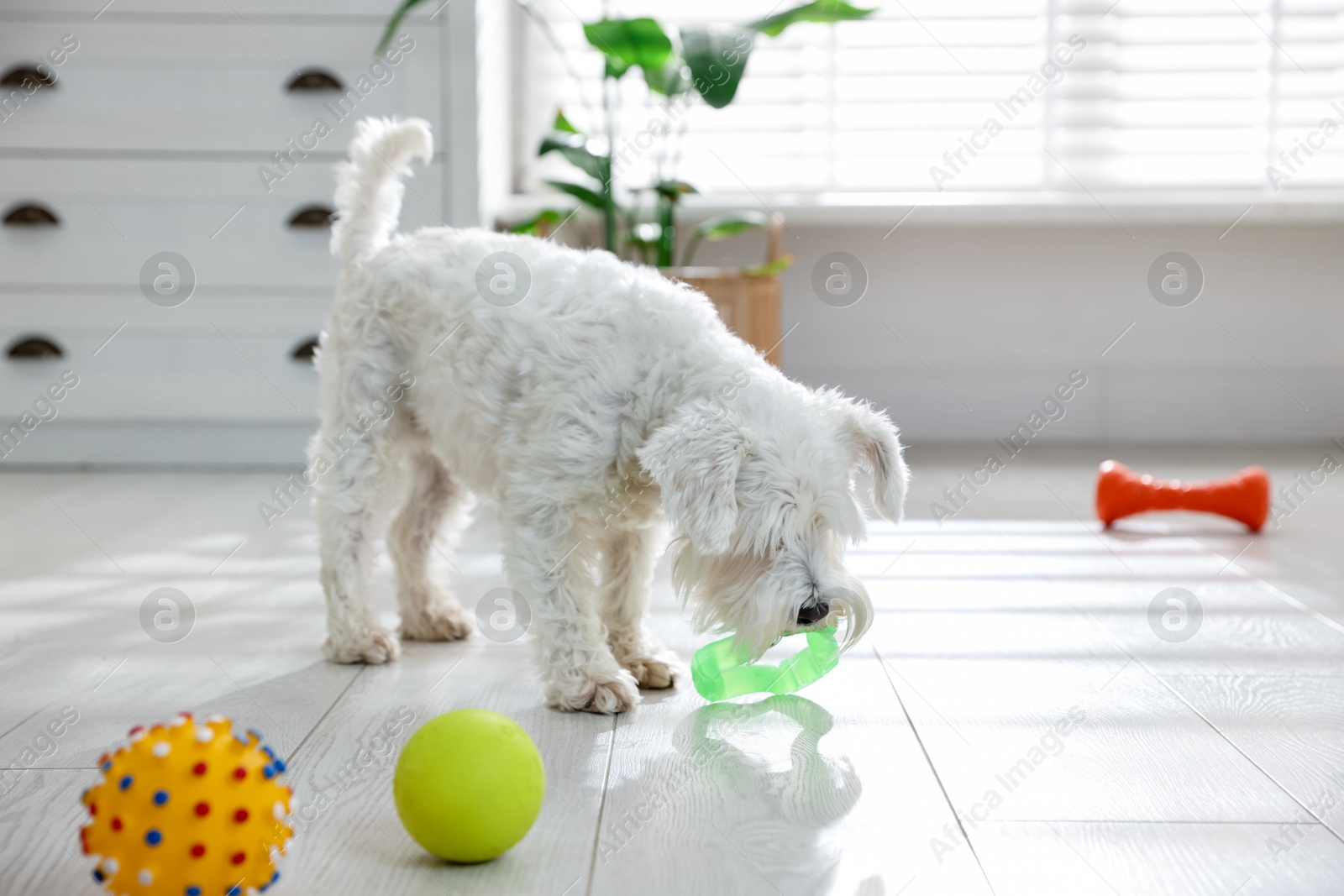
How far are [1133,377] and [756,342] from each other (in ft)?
6.51

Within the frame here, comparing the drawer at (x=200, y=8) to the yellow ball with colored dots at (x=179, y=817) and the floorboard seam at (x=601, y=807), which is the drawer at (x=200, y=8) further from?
the yellow ball with colored dots at (x=179, y=817)

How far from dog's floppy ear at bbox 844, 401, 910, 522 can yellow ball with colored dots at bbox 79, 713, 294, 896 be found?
1005mm

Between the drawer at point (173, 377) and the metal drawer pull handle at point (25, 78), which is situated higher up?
the metal drawer pull handle at point (25, 78)

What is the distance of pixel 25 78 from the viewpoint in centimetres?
417

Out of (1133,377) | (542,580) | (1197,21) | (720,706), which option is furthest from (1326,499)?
(542,580)

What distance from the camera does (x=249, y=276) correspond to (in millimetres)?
4301

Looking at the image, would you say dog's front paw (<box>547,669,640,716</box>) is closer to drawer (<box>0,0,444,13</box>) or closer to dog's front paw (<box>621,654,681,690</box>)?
dog's front paw (<box>621,654,681,690</box>)

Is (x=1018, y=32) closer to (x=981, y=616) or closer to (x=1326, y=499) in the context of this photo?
(x=1326, y=499)

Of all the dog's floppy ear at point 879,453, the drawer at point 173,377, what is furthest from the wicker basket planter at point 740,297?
the dog's floppy ear at point 879,453

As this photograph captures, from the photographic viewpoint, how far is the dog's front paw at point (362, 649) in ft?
7.24

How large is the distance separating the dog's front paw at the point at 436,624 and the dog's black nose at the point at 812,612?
954 mm

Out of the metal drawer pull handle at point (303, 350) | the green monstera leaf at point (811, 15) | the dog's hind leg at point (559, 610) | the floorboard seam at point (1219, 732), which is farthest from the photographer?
the metal drawer pull handle at point (303, 350)

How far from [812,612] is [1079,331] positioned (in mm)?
3922

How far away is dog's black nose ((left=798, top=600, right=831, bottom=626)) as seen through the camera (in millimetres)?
1678
